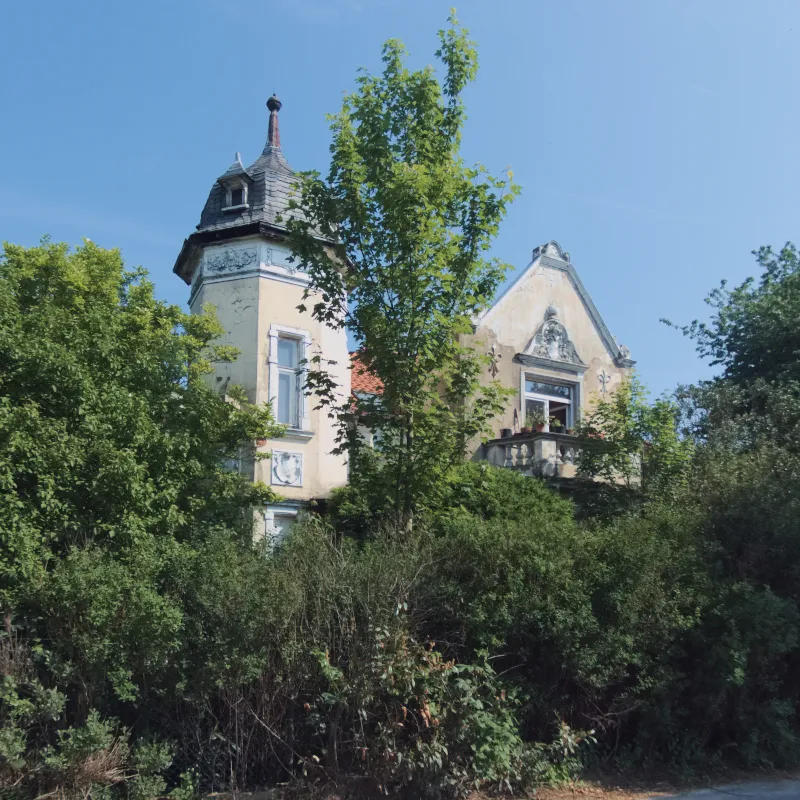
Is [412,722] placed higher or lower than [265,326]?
lower

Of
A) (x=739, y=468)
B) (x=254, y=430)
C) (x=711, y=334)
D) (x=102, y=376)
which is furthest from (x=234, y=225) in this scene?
(x=711, y=334)

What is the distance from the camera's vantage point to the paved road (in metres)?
9.66

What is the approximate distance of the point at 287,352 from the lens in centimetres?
1716

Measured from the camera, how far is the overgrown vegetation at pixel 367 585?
8812 mm

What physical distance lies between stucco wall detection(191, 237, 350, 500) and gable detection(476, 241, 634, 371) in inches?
169

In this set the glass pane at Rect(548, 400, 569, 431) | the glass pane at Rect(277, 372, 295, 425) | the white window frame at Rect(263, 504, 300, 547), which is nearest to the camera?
the white window frame at Rect(263, 504, 300, 547)

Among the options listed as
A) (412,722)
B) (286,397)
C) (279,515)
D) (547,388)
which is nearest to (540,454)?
(547,388)

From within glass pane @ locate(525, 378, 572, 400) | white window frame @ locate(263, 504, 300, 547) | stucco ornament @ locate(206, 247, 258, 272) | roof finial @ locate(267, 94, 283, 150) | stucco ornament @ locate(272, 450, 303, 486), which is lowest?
white window frame @ locate(263, 504, 300, 547)

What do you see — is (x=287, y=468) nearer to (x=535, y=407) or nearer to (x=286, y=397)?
(x=286, y=397)

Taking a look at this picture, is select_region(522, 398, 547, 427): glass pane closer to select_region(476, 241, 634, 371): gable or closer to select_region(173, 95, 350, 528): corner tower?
select_region(476, 241, 634, 371): gable

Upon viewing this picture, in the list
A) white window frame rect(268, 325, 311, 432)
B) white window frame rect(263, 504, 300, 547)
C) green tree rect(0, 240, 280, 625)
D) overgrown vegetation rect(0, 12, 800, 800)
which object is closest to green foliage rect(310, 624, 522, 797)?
overgrown vegetation rect(0, 12, 800, 800)

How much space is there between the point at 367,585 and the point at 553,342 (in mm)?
12241

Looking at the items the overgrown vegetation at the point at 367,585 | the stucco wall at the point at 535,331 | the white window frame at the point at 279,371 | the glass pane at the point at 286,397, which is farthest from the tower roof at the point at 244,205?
the stucco wall at the point at 535,331

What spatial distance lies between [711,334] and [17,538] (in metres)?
16.7
